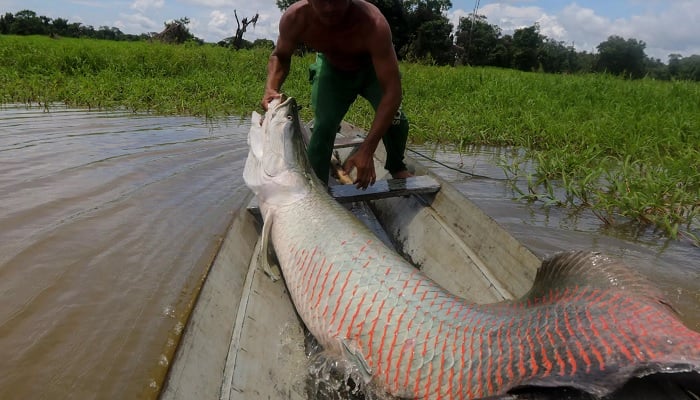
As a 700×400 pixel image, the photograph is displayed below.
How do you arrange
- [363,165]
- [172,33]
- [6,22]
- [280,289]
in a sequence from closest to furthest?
[280,289] → [363,165] → [172,33] → [6,22]

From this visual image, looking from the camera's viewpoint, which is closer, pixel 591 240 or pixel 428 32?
pixel 591 240

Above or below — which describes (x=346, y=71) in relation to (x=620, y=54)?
below

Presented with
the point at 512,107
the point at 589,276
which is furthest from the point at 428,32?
the point at 589,276

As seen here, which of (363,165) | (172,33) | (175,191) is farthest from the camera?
(172,33)

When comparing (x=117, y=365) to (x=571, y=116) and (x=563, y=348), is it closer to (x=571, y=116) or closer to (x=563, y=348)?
(x=563, y=348)

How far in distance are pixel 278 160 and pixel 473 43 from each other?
1700 inches

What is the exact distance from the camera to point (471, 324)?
5.47 feet

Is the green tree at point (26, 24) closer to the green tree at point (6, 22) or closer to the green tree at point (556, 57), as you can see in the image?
the green tree at point (6, 22)

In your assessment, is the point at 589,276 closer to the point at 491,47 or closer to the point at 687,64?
the point at 491,47

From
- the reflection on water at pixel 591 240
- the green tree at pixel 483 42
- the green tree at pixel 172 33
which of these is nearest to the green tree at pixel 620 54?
the green tree at pixel 483 42

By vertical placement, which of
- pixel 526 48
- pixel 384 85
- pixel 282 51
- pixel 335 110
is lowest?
pixel 335 110

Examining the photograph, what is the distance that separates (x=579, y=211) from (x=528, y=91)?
6.36 metres

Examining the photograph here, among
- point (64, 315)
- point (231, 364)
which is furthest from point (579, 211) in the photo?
point (64, 315)

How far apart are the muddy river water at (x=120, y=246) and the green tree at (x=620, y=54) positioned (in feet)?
154
